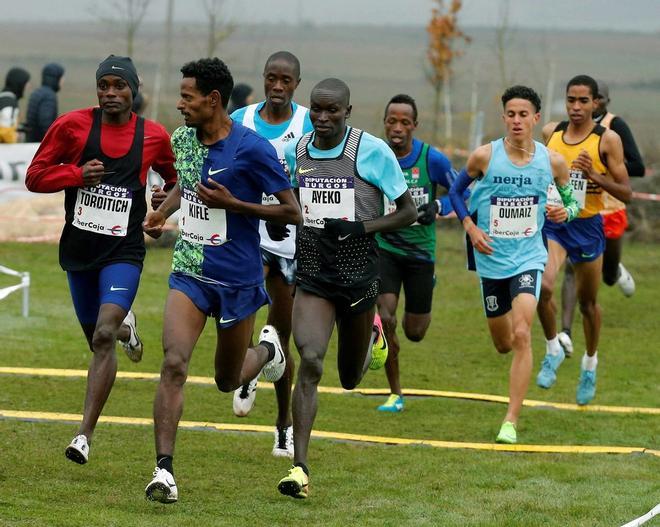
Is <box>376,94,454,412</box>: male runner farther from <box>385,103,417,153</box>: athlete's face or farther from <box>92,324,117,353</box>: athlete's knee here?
<box>92,324,117,353</box>: athlete's knee

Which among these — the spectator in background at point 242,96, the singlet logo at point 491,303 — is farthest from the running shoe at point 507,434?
the spectator in background at point 242,96

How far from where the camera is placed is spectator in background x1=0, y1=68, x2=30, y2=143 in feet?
62.1

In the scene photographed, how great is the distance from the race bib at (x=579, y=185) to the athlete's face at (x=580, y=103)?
0.45 meters

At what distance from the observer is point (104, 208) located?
28.4 ft

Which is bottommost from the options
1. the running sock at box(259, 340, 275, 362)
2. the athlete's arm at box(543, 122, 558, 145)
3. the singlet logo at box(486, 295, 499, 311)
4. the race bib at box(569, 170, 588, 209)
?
the running sock at box(259, 340, 275, 362)

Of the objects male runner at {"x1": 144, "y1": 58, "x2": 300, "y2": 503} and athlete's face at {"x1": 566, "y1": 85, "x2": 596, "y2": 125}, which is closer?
male runner at {"x1": 144, "y1": 58, "x2": 300, "y2": 503}

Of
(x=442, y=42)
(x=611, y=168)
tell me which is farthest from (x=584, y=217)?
(x=442, y=42)

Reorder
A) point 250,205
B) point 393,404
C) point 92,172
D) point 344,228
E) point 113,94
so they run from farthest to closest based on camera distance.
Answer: point 393,404 → point 113,94 → point 92,172 → point 344,228 → point 250,205

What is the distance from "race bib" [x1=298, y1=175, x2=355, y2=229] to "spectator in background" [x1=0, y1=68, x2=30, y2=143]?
445 inches

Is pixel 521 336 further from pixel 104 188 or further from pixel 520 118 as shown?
pixel 104 188

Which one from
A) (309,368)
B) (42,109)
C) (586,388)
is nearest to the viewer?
(309,368)

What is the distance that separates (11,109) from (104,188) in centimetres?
1088

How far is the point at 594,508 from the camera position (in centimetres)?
798

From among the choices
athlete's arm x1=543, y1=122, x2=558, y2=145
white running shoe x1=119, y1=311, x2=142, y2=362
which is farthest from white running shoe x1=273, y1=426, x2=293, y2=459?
athlete's arm x1=543, y1=122, x2=558, y2=145
